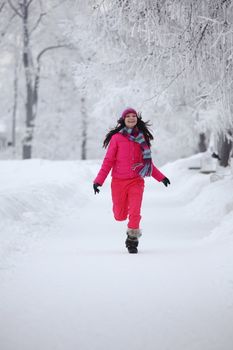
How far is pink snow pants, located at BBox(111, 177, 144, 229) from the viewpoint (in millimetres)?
6555

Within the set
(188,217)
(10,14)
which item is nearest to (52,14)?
(10,14)

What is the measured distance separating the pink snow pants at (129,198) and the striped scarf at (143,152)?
0.16 metres

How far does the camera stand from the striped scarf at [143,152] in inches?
259

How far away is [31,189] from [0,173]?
8549mm

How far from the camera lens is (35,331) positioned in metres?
3.40

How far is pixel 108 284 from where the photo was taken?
4.59m

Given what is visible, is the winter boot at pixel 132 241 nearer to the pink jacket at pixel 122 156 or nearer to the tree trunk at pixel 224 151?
the pink jacket at pixel 122 156

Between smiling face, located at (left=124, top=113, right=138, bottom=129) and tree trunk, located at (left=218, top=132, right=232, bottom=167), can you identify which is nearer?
smiling face, located at (left=124, top=113, right=138, bottom=129)

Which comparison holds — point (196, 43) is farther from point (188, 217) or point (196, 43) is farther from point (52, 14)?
point (52, 14)

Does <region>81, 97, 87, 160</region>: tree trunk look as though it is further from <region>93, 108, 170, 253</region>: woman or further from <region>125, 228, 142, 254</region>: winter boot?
<region>125, 228, 142, 254</region>: winter boot

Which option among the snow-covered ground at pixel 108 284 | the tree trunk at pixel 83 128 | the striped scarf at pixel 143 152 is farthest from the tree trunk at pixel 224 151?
the tree trunk at pixel 83 128

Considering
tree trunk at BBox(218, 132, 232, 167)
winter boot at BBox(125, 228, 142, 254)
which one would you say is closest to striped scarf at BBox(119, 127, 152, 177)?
winter boot at BBox(125, 228, 142, 254)

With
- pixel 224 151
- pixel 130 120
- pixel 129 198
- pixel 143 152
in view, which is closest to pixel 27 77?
pixel 224 151

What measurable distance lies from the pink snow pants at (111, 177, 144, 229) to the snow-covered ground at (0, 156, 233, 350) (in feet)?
1.58
